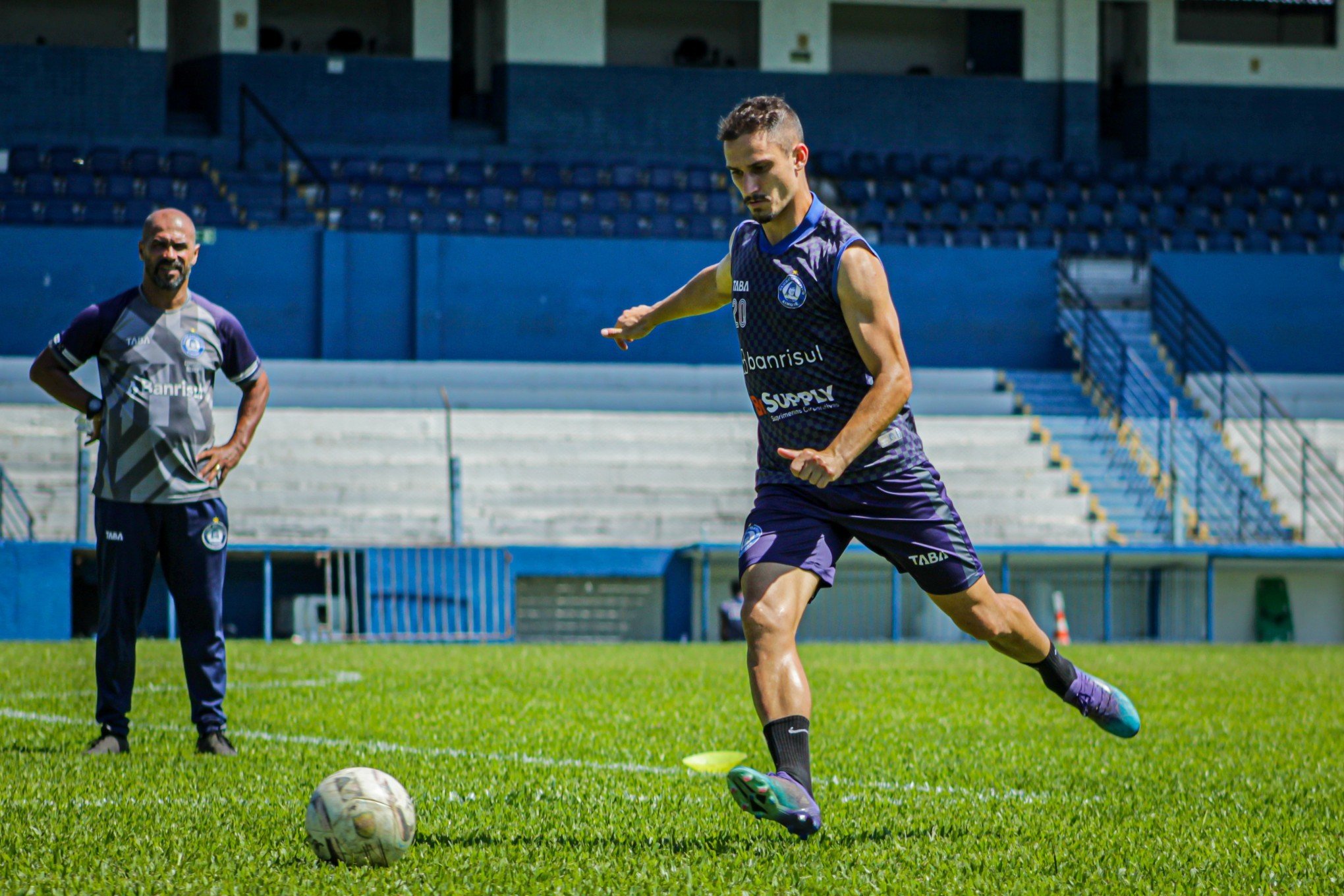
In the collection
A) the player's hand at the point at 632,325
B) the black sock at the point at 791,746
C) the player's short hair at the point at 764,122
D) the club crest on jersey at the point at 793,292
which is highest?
the player's short hair at the point at 764,122

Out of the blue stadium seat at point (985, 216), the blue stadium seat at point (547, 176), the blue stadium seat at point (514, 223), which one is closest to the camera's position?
the blue stadium seat at point (514, 223)

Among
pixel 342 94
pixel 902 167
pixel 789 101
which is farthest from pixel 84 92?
pixel 902 167

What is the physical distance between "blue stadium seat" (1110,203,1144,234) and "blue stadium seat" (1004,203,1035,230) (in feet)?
5.00

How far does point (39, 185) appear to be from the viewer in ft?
80.8

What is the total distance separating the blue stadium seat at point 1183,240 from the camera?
27.9m

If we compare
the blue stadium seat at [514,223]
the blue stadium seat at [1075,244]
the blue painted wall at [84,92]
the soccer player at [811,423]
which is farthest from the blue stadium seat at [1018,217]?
the soccer player at [811,423]

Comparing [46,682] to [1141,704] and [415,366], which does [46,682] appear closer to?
[1141,704]

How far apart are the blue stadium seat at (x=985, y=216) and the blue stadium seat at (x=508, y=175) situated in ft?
24.8

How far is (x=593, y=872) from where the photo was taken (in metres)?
4.20

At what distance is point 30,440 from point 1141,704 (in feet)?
50.5

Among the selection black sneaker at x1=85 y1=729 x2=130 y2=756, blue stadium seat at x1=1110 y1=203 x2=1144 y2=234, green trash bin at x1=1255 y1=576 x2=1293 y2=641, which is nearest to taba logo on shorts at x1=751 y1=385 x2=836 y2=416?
black sneaker at x1=85 y1=729 x2=130 y2=756

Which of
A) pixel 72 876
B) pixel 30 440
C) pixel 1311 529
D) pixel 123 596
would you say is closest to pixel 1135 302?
pixel 1311 529

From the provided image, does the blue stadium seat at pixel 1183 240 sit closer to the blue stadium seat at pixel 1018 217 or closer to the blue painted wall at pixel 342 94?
the blue stadium seat at pixel 1018 217

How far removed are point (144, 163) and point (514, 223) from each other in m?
5.82
